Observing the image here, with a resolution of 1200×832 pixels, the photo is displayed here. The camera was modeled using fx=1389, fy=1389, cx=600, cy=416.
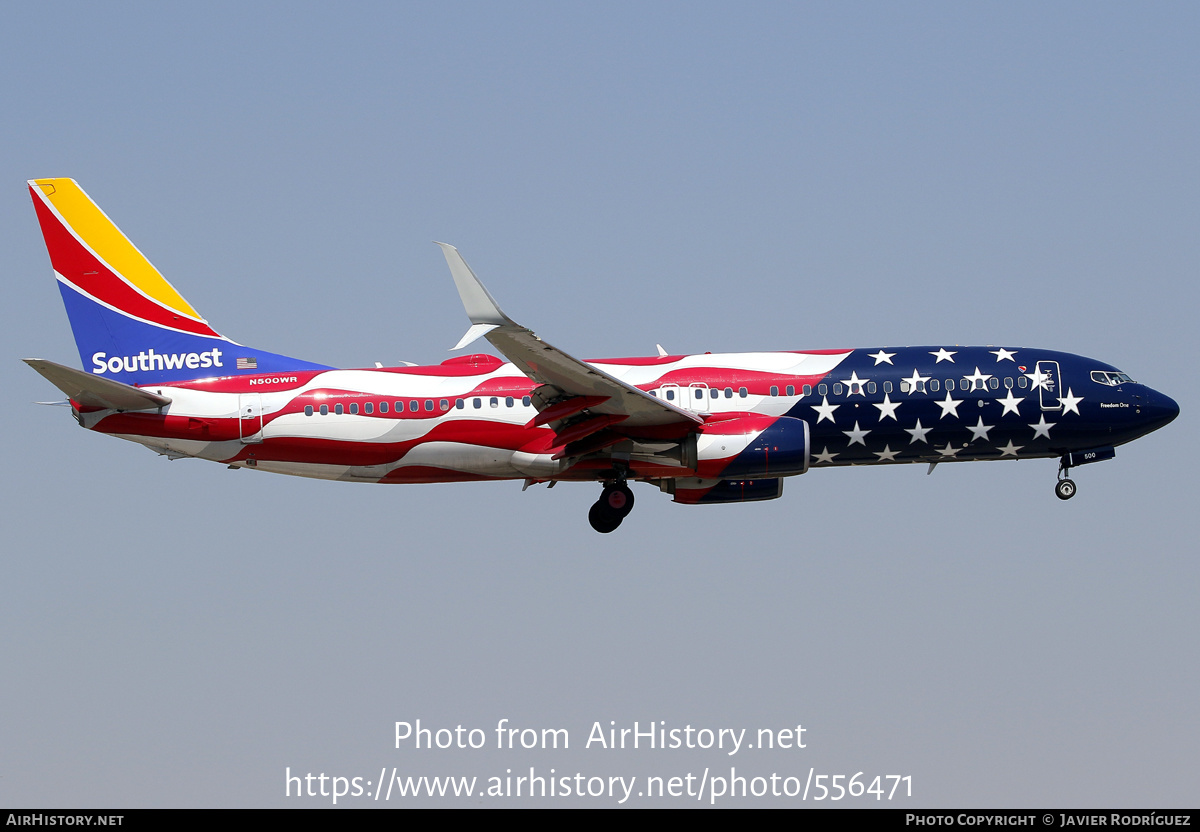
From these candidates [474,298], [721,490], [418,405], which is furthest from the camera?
[721,490]

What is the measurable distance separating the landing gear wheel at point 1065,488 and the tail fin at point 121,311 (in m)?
22.4

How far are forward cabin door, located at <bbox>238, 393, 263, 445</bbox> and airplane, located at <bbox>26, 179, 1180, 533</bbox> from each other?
0.13ft

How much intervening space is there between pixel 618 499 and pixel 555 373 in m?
5.86

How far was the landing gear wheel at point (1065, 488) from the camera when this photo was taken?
139 ft

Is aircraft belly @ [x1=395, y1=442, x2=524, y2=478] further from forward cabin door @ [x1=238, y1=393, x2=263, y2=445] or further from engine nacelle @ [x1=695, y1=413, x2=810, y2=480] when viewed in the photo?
engine nacelle @ [x1=695, y1=413, x2=810, y2=480]

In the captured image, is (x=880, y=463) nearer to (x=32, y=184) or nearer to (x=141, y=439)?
(x=141, y=439)

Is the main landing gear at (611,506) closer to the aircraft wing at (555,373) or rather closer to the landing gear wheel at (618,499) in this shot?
the landing gear wheel at (618,499)

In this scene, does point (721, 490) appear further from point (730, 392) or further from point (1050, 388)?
point (1050, 388)

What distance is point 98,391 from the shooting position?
38.1 meters

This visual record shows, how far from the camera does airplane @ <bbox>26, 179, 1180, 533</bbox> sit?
129 ft

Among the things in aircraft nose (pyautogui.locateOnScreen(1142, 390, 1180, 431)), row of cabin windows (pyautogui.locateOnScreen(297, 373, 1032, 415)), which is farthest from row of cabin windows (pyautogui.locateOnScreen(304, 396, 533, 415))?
aircraft nose (pyautogui.locateOnScreen(1142, 390, 1180, 431))

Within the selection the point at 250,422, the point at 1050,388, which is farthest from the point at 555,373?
the point at 1050,388

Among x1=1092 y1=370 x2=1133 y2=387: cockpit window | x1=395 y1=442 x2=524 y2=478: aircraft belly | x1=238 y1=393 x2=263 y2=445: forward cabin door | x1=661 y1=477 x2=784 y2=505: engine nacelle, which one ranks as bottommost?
x1=661 y1=477 x2=784 y2=505: engine nacelle

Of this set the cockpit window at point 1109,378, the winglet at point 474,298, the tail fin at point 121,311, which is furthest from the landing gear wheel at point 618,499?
the cockpit window at point 1109,378
